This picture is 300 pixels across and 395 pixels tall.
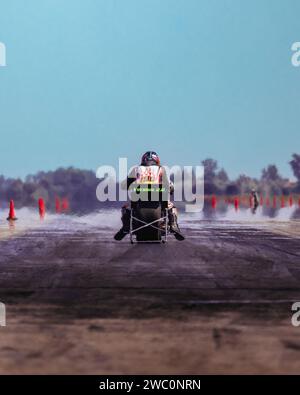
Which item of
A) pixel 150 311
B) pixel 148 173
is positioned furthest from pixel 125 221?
pixel 150 311

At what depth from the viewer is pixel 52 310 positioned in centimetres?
900

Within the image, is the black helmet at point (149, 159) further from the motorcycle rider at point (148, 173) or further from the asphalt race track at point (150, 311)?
the asphalt race track at point (150, 311)

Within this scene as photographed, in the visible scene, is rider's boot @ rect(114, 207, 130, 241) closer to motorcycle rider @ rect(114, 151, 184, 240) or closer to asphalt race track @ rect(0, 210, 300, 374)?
motorcycle rider @ rect(114, 151, 184, 240)

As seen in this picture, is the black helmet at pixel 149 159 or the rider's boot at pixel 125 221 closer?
the black helmet at pixel 149 159

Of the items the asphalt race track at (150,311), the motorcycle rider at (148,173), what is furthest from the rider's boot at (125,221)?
the asphalt race track at (150,311)

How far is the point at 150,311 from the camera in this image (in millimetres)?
8906

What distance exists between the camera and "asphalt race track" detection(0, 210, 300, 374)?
6367 millimetres

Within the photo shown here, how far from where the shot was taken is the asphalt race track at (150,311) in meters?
6.37

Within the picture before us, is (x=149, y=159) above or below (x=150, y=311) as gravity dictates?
above

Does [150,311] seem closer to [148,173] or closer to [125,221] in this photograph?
[148,173]

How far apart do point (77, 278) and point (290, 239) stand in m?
10.8
